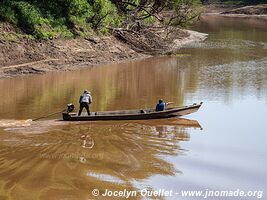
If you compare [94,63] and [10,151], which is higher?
[94,63]

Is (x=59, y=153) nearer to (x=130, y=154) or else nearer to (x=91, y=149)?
(x=91, y=149)

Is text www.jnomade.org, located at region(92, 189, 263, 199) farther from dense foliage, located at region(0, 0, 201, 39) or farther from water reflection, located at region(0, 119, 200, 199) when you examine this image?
dense foliage, located at region(0, 0, 201, 39)

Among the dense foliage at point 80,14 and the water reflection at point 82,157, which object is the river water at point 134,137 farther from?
the dense foliage at point 80,14

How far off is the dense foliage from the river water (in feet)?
16.2

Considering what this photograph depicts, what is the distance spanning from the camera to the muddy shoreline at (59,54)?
29.9 meters

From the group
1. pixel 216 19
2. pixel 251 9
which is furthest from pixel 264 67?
pixel 251 9

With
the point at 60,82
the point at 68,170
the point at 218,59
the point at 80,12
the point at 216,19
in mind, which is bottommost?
the point at 68,170

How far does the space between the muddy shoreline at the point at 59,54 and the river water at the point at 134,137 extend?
109 centimetres

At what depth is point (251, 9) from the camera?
89.4 meters

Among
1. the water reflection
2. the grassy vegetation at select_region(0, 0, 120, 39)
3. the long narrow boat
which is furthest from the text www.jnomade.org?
the grassy vegetation at select_region(0, 0, 120, 39)

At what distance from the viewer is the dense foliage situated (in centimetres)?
3322

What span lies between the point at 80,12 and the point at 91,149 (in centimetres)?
2384

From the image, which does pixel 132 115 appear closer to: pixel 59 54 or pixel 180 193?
pixel 180 193

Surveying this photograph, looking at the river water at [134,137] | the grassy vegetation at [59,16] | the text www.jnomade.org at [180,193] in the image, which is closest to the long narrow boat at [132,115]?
the river water at [134,137]
